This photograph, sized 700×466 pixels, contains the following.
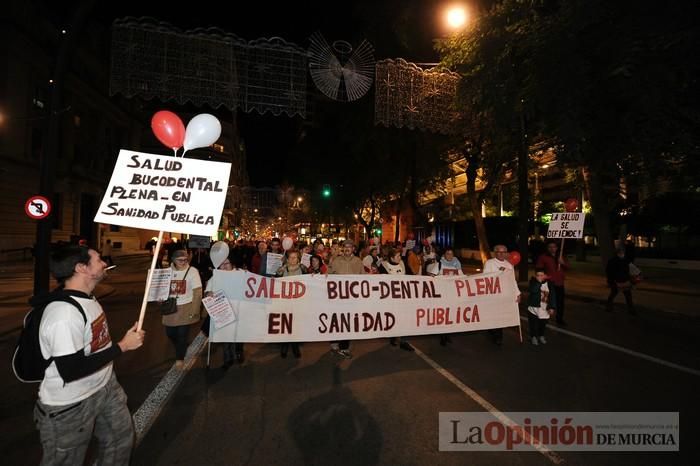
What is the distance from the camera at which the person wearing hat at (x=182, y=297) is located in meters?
5.53

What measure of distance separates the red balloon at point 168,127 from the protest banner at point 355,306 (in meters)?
2.49

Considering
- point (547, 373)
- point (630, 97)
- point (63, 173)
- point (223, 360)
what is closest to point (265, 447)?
point (223, 360)

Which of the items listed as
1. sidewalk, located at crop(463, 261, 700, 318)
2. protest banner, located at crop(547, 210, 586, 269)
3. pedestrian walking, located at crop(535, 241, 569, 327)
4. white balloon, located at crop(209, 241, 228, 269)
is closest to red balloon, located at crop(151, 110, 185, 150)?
white balloon, located at crop(209, 241, 228, 269)

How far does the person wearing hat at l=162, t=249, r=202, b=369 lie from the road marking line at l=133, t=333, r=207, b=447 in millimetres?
424

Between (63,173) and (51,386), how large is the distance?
1314 inches

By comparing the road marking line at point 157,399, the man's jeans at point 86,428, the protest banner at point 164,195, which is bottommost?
the road marking line at point 157,399

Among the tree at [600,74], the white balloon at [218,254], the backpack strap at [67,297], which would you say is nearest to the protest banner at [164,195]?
the backpack strap at [67,297]

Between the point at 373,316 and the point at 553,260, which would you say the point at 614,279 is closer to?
the point at 553,260

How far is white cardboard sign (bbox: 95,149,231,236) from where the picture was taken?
135 inches

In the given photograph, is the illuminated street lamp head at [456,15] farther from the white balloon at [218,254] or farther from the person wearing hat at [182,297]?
the person wearing hat at [182,297]

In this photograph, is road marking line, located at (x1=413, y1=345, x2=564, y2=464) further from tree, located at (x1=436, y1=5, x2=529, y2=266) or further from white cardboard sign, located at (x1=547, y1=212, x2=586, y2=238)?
tree, located at (x1=436, y1=5, x2=529, y2=266)

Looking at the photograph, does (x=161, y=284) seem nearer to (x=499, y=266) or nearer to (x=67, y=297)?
(x=67, y=297)

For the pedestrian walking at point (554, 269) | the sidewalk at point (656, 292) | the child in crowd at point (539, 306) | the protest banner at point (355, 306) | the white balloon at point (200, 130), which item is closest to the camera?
the white balloon at point (200, 130)

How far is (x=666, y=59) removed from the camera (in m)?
7.46
